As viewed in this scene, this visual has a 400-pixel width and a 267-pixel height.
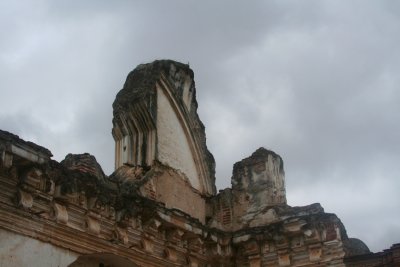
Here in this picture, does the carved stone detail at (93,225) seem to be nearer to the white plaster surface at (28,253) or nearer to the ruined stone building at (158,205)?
the ruined stone building at (158,205)

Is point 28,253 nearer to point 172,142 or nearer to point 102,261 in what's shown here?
Result: point 102,261

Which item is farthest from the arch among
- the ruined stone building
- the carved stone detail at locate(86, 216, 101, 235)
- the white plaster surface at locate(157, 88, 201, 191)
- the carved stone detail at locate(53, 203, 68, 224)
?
the white plaster surface at locate(157, 88, 201, 191)

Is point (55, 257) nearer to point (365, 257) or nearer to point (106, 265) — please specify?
point (106, 265)

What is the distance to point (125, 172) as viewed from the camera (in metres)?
10.5

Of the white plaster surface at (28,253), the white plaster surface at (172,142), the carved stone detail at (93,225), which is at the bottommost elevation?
the white plaster surface at (28,253)

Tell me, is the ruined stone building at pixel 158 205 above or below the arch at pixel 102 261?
above

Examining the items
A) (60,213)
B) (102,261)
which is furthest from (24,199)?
(102,261)

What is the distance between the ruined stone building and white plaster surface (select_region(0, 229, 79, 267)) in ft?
0.04

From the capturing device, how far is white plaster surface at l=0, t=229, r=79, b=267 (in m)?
6.98

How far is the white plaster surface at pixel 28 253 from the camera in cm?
698

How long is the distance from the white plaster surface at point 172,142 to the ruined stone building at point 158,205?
0.08ft

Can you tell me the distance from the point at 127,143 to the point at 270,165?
8.83 ft

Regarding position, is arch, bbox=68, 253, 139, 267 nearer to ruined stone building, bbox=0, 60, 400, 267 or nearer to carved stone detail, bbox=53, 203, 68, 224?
ruined stone building, bbox=0, 60, 400, 267

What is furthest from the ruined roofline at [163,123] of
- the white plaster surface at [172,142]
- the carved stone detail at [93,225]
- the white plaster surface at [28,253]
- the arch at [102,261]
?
the white plaster surface at [28,253]
